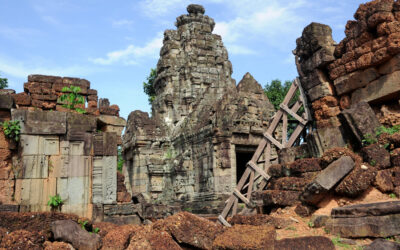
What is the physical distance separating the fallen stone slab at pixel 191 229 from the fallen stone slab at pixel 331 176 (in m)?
1.68

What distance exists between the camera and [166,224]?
238 inches

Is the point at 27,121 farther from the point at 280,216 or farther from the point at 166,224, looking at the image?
the point at 280,216

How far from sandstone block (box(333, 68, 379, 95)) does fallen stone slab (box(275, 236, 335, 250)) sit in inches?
137

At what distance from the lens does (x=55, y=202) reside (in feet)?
27.8

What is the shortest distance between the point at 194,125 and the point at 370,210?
1106cm

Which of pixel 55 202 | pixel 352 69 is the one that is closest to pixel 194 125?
pixel 55 202

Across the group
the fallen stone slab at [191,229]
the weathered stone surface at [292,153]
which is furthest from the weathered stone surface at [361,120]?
the fallen stone slab at [191,229]

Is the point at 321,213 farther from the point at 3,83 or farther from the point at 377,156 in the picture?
the point at 3,83

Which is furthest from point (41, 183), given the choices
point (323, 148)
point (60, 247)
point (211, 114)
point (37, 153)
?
point (211, 114)

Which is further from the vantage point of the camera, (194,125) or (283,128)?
(194,125)

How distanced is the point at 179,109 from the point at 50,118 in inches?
395

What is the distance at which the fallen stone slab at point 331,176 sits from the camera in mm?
6293

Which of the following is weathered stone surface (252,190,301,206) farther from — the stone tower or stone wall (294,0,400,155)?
the stone tower

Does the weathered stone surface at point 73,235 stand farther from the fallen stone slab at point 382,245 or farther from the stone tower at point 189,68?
the stone tower at point 189,68
